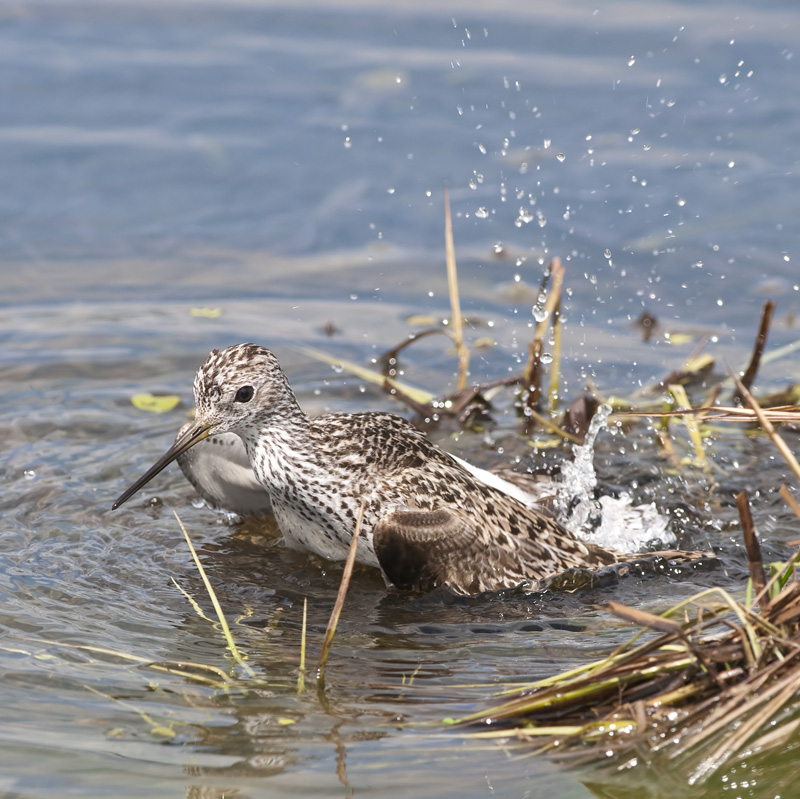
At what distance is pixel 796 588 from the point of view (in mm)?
4312

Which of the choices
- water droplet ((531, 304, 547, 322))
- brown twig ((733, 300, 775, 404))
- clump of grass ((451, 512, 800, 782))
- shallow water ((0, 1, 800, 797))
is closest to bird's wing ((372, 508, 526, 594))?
shallow water ((0, 1, 800, 797))

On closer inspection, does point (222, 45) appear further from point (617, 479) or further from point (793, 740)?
point (793, 740)

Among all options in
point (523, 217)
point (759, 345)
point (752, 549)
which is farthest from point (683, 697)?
point (523, 217)

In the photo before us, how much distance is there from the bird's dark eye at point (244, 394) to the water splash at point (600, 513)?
2.02m

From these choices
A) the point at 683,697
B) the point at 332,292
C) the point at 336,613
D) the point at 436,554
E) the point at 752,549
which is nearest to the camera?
the point at 683,697

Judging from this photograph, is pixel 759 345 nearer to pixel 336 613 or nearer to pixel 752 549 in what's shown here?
pixel 752 549

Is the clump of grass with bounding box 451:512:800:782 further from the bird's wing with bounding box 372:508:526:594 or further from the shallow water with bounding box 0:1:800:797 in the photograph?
the bird's wing with bounding box 372:508:526:594

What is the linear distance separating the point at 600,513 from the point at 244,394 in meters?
2.26

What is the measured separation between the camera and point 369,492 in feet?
20.6

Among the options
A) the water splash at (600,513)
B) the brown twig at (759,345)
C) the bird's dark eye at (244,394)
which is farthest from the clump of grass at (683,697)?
the brown twig at (759,345)

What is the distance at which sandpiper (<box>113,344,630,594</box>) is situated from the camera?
612 cm

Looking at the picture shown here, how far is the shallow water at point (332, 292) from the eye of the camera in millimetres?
4648

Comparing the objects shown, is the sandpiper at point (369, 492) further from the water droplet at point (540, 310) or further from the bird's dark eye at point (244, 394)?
the water droplet at point (540, 310)

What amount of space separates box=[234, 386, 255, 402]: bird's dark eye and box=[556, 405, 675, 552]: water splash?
6.62 ft
